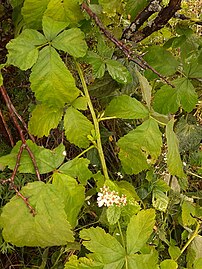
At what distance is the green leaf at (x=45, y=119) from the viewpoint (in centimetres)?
94

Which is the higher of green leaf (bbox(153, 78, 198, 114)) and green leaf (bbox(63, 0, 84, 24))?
green leaf (bbox(63, 0, 84, 24))

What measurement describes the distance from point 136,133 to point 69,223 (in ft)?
0.65

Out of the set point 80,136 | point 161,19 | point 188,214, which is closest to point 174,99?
point 80,136

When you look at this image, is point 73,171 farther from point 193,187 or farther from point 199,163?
point 193,187

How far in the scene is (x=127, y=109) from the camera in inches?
36.8

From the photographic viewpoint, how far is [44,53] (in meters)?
0.86

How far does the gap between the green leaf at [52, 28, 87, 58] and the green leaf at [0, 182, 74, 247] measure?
232mm

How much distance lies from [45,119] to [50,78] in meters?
0.10

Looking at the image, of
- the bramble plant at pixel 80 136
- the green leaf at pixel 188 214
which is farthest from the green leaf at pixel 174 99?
the green leaf at pixel 188 214

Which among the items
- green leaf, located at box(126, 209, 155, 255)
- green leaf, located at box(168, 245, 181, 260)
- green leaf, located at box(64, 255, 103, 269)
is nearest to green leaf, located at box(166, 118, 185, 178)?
green leaf, located at box(126, 209, 155, 255)

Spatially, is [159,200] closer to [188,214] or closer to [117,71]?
[188,214]

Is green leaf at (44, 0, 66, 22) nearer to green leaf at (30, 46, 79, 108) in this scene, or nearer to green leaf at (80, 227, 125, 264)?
green leaf at (30, 46, 79, 108)

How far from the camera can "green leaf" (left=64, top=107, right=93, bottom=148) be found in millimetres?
911

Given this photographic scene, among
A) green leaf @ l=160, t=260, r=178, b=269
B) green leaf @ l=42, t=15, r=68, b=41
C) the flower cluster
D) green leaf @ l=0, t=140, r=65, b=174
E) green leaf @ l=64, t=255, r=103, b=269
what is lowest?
green leaf @ l=160, t=260, r=178, b=269
